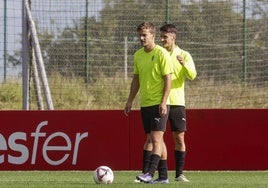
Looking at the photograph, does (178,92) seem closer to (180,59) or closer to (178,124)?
(178,124)

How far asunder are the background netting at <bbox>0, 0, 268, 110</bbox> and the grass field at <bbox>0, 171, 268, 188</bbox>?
14.5ft

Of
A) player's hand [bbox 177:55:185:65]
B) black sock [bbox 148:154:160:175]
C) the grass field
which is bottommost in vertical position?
the grass field

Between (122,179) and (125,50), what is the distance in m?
7.11

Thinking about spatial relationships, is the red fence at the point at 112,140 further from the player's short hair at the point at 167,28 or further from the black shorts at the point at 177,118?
the player's short hair at the point at 167,28

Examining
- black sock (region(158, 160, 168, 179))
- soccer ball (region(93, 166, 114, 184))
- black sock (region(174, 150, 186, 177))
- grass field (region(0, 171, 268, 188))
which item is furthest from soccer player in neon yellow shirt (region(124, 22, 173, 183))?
black sock (region(174, 150, 186, 177))

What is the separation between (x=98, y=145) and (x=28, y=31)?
121 inches

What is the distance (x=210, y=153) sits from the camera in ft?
59.2

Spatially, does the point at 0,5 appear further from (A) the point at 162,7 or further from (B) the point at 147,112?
(B) the point at 147,112

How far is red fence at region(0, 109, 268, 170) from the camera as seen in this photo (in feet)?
59.0

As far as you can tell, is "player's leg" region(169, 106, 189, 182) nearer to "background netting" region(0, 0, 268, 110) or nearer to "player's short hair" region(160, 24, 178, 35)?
"player's short hair" region(160, 24, 178, 35)

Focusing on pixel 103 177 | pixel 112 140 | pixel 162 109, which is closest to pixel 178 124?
pixel 162 109

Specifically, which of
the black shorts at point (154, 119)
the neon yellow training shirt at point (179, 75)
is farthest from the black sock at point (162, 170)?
the neon yellow training shirt at point (179, 75)

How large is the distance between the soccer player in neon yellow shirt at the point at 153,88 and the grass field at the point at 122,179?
496mm

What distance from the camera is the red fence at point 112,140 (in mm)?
17984
